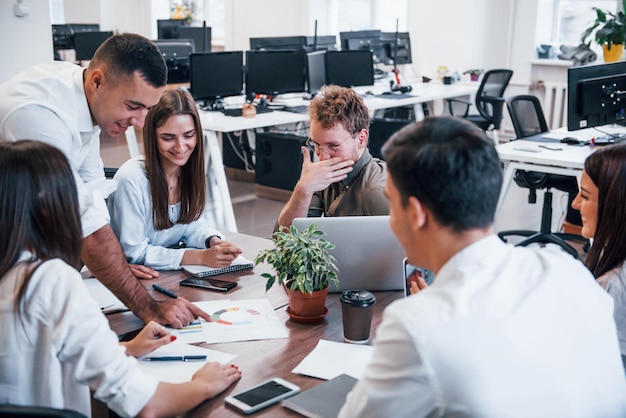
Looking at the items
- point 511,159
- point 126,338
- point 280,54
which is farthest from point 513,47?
point 126,338

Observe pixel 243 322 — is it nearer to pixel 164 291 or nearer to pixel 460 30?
pixel 164 291

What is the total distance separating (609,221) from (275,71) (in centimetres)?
454

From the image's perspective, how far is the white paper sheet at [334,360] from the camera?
64.5 inches

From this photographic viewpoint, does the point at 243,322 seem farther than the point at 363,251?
No

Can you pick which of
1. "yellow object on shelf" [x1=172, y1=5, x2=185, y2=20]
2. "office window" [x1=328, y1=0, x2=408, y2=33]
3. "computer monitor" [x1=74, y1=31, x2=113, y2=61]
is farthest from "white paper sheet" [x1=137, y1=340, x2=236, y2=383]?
"yellow object on shelf" [x1=172, y1=5, x2=185, y2=20]

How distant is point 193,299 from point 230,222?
2832 mm

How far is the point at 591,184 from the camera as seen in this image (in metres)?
1.95

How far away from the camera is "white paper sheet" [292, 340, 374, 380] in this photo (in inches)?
64.5

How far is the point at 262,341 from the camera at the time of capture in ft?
5.97

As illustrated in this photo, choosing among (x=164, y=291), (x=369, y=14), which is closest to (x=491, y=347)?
(x=164, y=291)

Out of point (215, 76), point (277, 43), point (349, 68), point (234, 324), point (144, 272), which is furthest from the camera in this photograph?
point (277, 43)

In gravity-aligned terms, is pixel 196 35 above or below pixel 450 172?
above

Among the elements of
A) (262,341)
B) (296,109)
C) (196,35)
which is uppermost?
(196,35)

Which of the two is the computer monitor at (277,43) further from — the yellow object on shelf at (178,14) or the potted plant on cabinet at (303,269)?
the potted plant on cabinet at (303,269)
